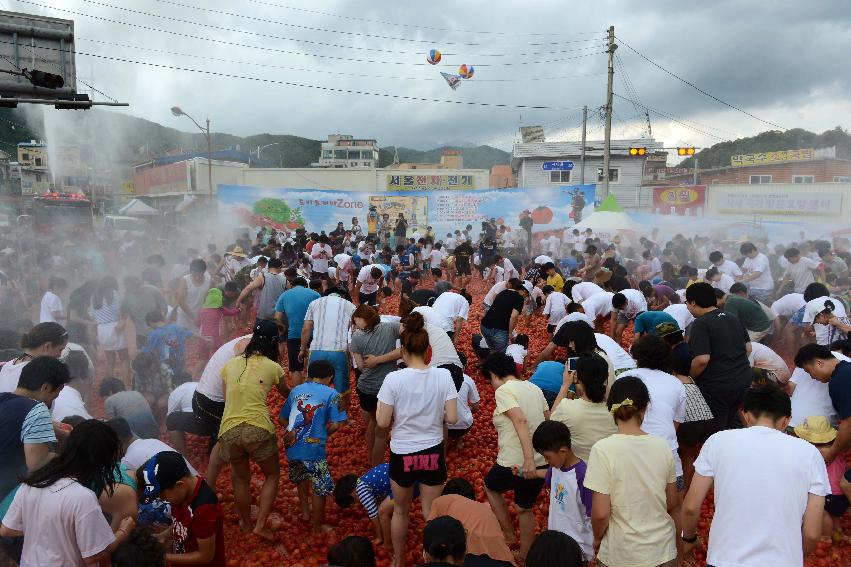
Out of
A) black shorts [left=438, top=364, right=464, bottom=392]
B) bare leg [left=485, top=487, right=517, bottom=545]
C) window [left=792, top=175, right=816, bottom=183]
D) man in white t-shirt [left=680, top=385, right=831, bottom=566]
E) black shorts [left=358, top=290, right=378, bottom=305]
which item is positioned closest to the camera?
man in white t-shirt [left=680, top=385, right=831, bottom=566]

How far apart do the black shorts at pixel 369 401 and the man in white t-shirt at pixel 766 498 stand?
142 inches

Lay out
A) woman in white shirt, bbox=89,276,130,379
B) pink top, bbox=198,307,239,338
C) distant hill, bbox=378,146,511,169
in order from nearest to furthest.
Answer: woman in white shirt, bbox=89,276,130,379
pink top, bbox=198,307,239,338
distant hill, bbox=378,146,511,169

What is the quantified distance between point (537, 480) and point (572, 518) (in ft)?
1.62

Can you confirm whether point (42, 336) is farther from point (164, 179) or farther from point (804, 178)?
point (164, 179)

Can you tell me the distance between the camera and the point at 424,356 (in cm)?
440

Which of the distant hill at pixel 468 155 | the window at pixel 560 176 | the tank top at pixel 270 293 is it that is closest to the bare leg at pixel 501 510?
the tank top at pixel 270 293

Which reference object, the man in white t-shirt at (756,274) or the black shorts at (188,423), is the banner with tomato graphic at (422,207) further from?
the black shorts at (188,423)

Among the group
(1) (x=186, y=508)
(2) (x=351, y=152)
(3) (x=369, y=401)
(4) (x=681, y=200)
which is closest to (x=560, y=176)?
(4) (x=681, y=200)

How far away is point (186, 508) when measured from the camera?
3471 mm

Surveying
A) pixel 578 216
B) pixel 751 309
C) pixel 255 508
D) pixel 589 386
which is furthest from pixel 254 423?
pixel 578 216

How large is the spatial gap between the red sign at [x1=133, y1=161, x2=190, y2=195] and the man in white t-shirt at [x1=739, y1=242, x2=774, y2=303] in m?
41.1

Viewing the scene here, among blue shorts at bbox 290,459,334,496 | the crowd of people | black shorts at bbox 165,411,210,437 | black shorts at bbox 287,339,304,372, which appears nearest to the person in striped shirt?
the crowd of people

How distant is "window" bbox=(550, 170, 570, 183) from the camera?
135 ft

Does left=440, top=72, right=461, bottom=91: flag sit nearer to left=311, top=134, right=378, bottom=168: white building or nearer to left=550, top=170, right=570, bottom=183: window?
left=550, top=170, right=570, bottom=183: window
